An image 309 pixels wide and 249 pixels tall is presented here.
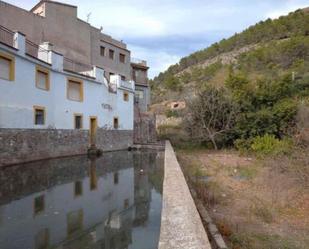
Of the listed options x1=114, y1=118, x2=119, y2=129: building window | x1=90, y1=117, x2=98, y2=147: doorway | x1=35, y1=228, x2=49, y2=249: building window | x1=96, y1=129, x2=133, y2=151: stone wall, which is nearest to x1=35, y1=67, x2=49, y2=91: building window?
x1=90, y1=117, x2=98, y2=147: doorway

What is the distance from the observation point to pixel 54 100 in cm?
2042

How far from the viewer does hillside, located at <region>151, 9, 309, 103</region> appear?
52250 millimetres

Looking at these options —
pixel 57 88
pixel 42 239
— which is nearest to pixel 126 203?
pixel 42 239

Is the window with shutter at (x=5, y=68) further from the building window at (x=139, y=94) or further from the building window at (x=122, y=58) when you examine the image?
the building window at (x=139, y=94)

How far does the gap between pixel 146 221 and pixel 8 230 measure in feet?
10.4

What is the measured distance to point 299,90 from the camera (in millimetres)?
27500

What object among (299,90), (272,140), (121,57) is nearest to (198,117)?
(272,140)

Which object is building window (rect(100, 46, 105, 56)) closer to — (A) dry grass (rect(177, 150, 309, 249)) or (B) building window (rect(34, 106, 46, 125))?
(B) building window (rect(34, 106, 46, 125))

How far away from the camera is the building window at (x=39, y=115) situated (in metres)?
18.4

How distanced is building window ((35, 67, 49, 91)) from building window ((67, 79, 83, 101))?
97.3 inches

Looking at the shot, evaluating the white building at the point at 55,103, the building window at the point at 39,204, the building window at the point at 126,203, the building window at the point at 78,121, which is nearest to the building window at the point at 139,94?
the white building at the point at 55,103

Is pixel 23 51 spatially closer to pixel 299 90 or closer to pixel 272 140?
pixel 272 140

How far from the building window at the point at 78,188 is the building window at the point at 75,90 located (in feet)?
34.0

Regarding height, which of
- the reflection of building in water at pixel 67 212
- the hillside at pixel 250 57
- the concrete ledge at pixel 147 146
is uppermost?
the hillside at pixel 250 57
